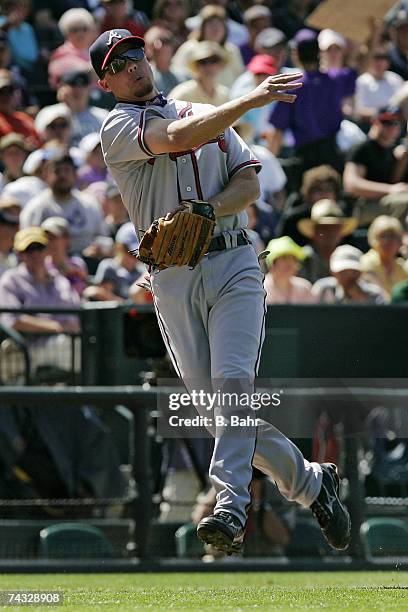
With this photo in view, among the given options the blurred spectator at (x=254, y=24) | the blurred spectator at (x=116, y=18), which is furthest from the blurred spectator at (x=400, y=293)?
the blurred spectator at (x=116, y=18)

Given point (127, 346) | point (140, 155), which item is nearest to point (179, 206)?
point (140, 155)

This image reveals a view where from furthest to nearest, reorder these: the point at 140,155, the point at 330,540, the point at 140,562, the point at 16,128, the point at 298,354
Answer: the point at 16,128, the point at 298,354, the point at 140,562, the point at 330,540, the point at 140,155

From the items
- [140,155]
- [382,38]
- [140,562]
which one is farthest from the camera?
[382,38]

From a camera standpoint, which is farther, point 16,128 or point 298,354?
point 16,128

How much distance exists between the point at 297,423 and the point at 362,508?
730mm

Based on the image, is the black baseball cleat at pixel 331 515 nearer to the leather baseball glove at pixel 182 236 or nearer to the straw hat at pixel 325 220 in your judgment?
the leather baseball glove at pixel 182 236

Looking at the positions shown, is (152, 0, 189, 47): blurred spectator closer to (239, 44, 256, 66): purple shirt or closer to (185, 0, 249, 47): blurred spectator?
(185, 0, 249, 47): blurred spectator

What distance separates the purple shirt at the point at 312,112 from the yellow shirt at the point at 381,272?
219 centimetres

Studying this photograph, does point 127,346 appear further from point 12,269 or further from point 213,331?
point 213,331

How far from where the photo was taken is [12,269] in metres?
9.84

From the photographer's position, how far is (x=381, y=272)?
10.6 meters

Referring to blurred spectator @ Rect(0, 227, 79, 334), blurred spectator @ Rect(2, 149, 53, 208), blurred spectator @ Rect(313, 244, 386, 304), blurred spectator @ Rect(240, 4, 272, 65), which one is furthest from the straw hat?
blurred spectator @ Rect(240, 4, 272, 65)

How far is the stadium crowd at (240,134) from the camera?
10141 millimetres

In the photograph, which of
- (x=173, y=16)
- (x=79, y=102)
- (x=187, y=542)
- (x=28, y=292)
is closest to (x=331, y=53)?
(x=173, y=16)
